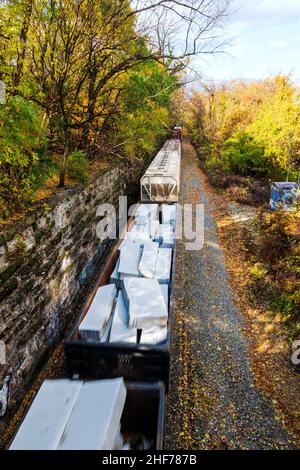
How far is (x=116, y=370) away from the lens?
14.7 ft

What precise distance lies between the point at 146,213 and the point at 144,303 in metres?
4.86

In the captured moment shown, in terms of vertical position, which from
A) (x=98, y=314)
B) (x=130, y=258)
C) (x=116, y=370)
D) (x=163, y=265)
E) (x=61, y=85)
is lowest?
(x=116, y=370)

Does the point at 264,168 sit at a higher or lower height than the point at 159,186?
higher

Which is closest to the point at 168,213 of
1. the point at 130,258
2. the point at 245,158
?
the point at 130,258

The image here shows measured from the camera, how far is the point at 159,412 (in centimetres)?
362

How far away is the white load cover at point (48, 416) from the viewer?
3.17 m

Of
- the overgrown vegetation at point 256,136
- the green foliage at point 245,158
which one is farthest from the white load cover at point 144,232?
the green foliage at point 245,158

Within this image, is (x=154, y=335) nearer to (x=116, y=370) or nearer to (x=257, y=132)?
(x=116, y=370)

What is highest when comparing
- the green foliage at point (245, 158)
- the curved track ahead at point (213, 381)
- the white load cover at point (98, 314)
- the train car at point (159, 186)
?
the green foliage at point (245, 158)

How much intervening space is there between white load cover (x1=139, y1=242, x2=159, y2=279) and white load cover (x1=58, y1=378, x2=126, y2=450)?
259 cm

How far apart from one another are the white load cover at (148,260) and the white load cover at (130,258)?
144mm

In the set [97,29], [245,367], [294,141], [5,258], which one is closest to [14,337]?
[5,258]

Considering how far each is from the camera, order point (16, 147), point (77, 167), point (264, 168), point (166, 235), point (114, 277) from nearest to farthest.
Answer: point (16, 147) → point (114, 277) → point (77, 167) → point (166, 235) → point (264, 168)

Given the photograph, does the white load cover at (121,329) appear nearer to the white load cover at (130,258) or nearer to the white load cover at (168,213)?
the white load cover at (130,258)
